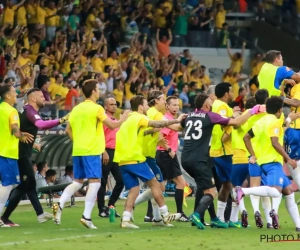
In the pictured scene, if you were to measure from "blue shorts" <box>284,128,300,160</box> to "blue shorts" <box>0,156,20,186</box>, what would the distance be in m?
5.49

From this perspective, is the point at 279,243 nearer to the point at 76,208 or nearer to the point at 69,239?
the point at 69,239

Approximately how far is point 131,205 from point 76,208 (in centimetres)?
476

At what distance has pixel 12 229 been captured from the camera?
16109 millimetres

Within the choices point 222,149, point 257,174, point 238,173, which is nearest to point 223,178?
point 238,173

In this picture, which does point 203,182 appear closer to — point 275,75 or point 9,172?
point 275,75

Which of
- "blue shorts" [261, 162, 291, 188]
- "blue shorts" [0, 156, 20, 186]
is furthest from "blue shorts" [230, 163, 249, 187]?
"blue shorts" [0, 156, 20, 186]

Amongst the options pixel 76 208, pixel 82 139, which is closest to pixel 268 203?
pixel 82 139

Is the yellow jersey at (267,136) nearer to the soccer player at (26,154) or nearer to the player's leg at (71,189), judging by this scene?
the player's leg at (71,189)

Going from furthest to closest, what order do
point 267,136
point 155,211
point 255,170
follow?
point 155,211, point 255,170, point 267,136

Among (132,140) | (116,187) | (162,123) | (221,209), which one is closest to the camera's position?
(162,123)

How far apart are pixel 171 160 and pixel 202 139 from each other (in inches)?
76.9

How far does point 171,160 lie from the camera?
17.7 metres

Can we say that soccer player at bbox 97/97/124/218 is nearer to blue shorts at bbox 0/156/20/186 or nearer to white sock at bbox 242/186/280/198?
blue shorts at bbox 0/156/20/186

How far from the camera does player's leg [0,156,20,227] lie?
16312mm
